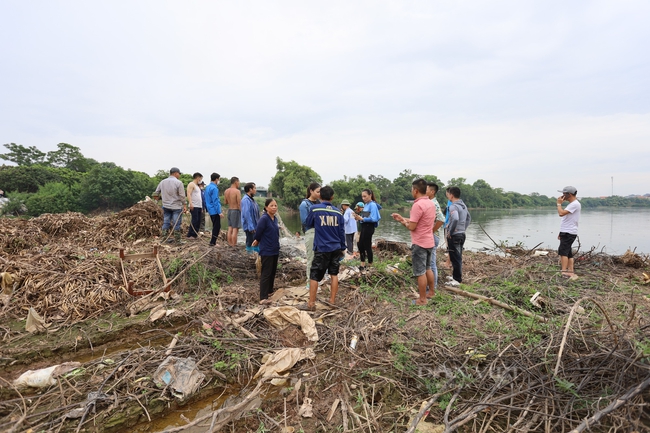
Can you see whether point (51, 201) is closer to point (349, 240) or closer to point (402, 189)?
point (349, 240)

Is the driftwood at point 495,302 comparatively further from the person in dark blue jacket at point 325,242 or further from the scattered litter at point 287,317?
the scattered litter at point 287,317

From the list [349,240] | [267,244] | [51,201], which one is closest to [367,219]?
[349,240]

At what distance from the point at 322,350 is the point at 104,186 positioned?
40.1 meters

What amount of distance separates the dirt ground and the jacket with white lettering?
964 mm

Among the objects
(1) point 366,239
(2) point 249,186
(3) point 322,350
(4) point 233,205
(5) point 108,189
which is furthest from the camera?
(5) point 108,189

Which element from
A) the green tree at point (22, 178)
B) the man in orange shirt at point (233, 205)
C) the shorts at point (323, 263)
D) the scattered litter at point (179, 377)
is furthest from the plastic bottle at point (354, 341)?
the green tree at point (22, 178)

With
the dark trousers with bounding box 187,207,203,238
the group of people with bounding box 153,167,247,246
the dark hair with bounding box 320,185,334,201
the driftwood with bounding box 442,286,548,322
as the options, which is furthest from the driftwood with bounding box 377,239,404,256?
the dark trousers with bounding box 187,207,203,238

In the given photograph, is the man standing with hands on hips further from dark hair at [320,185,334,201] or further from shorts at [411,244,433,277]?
dark hair at [320,185,334,201]

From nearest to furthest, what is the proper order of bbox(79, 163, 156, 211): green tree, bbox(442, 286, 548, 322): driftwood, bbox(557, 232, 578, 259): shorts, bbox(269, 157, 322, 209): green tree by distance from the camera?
bbox(442, 286, 548, 322): driftwood < bbox(557, 232, 578, 259): shorts < bbox(79, 163, 156, 211): green tree < bbox(269, 157, 322, 209): green tree

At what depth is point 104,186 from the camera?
3369cm

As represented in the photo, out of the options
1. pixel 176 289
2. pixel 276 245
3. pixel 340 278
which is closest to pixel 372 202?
pixel 340 278

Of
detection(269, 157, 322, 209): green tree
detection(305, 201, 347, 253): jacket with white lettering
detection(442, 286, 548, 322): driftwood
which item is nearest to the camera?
detection(442, 286, 548, 322): driftwood

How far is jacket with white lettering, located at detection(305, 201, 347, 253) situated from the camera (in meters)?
4.32

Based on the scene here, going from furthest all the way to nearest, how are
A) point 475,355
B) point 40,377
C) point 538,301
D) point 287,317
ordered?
point 538,301 < point 287,317 < point 475,355 < point 40,377
